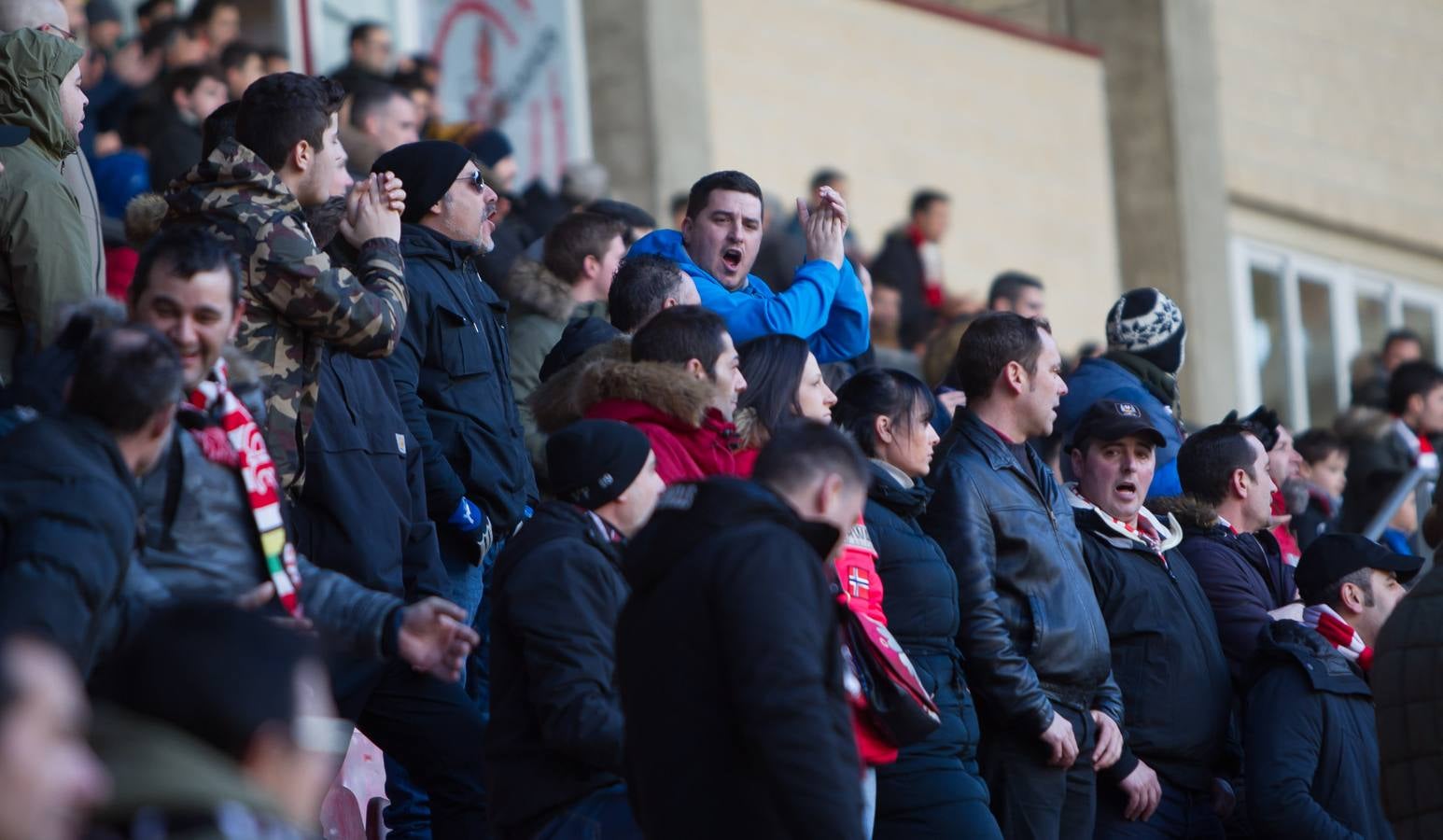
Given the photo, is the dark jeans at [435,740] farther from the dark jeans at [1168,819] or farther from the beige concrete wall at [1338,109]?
the beige concrete wall at [1338,109]

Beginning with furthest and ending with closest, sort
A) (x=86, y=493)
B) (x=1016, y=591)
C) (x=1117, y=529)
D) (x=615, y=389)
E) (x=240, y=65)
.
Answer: (x=240, y=65), (x=1117, y=529), (x=1016, y=591), (x=615, y=389), (x=86, y=493)

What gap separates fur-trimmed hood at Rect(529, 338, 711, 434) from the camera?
5.40 meters

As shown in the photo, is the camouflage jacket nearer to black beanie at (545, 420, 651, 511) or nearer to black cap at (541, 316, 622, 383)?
black beanie at (545, 420, 651, 511)

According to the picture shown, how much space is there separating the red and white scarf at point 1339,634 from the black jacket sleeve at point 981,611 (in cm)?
133

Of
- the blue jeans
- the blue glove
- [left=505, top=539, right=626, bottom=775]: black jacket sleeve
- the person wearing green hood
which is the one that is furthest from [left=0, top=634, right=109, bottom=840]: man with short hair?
the blue glove

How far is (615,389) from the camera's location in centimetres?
550

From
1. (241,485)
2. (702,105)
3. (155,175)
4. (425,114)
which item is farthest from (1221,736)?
(702,105)

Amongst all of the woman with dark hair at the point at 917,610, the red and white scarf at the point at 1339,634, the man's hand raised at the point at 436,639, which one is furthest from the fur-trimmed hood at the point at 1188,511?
the man's hand raised at the point at 436,639

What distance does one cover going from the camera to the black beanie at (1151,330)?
8.00 meters

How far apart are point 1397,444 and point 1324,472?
78 cm

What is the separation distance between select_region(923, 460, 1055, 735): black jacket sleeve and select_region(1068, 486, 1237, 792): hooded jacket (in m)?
0.63

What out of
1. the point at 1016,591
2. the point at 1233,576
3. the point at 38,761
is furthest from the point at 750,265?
the point at 38,761

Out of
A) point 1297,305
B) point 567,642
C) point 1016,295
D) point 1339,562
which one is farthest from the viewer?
point 1297,305

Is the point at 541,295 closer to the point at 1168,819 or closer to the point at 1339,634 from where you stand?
the point at 1168,819
